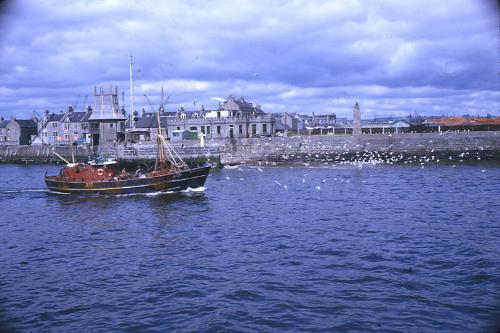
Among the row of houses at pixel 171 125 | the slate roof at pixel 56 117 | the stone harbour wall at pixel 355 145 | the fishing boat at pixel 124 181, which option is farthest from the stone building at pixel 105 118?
the fishing boat at pixel 124 181

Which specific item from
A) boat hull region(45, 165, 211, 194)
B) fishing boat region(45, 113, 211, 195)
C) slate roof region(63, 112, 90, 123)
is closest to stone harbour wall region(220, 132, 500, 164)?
fishing boat region(45, 113, 211, 195)

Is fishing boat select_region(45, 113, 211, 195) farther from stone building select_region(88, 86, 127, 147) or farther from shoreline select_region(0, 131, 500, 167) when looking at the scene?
stone building select_region(88, 86, 127, 147)

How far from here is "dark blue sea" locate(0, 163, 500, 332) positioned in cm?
1518

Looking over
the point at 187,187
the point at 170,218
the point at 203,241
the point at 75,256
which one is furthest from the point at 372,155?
the point at 75,256

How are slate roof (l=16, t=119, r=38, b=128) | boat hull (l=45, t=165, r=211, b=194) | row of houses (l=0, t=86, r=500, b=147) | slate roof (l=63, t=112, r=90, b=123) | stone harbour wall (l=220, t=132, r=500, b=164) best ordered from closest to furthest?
boat hull (l=45, t=165, r=211, b=194), stone harbour wall (l=220, t=132, r=500, b=164), row of houses (l=0, t=86, r=500, b=147), slate roof (l=63, t=112, r=90, b=123), slate roof (l=16, t=119, r=38, b=128)

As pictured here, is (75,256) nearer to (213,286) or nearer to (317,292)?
(213,286)

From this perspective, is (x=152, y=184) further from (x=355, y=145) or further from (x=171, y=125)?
(x=171, y=125)

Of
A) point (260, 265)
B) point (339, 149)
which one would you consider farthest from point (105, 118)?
point (260, 265)

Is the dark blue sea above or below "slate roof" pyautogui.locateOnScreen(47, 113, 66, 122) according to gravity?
below

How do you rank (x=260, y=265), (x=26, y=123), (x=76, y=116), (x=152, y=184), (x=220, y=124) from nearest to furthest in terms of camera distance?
(x=260, y=265) → (x=152, y=184) → (x=220, y=124) → (x=76, y=116) → (x=26, y=123)

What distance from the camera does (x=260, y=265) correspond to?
2033cm

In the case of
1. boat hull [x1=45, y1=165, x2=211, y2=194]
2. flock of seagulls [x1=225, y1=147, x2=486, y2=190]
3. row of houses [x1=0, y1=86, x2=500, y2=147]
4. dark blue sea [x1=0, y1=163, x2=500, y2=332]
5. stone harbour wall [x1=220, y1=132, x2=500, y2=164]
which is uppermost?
row of houses [x1=0, y1=86, x2=500, y2=147]

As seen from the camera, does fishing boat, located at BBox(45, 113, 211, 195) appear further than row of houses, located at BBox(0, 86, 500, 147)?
No

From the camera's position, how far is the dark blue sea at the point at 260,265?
15180 millimetres
